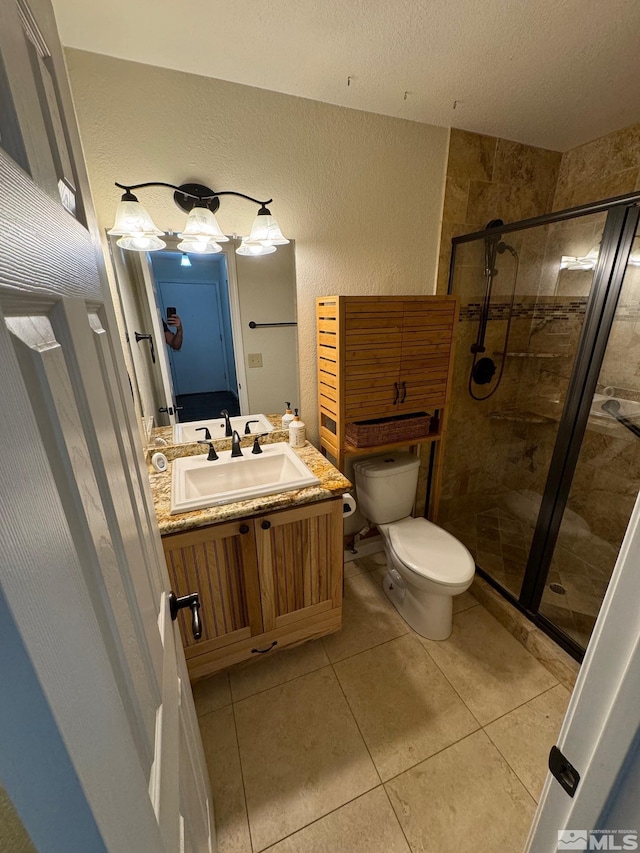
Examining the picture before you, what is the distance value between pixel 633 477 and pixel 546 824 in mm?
1851

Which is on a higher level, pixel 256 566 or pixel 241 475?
pixel 241 475

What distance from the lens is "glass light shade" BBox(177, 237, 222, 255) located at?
1.38 meters

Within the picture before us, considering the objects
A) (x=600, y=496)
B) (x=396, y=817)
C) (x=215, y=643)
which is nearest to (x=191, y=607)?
(x=215, y=643)

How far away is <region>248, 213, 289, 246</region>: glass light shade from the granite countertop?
3.24 feet

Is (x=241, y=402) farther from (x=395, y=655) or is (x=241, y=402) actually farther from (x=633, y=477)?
(x=633, y=477)

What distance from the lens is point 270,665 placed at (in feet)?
4.98

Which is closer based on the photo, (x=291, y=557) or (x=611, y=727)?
(x=611, y=727)

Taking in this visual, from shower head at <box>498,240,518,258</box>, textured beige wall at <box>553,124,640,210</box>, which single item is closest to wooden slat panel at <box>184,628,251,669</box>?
shower head at <box>498,240,518,258</box>

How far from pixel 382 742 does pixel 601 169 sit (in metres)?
2.94

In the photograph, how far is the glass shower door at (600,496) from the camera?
158 cm

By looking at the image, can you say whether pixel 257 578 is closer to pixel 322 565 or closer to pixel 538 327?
pixel 322 565

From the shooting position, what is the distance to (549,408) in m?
2.06

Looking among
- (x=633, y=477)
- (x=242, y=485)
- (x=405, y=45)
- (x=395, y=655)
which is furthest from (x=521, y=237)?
(x=395, y=655)

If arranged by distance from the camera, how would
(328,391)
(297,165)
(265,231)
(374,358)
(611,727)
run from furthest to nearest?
(328,391) → (374,358) → (297,165) → (265,231) → (611,727)
